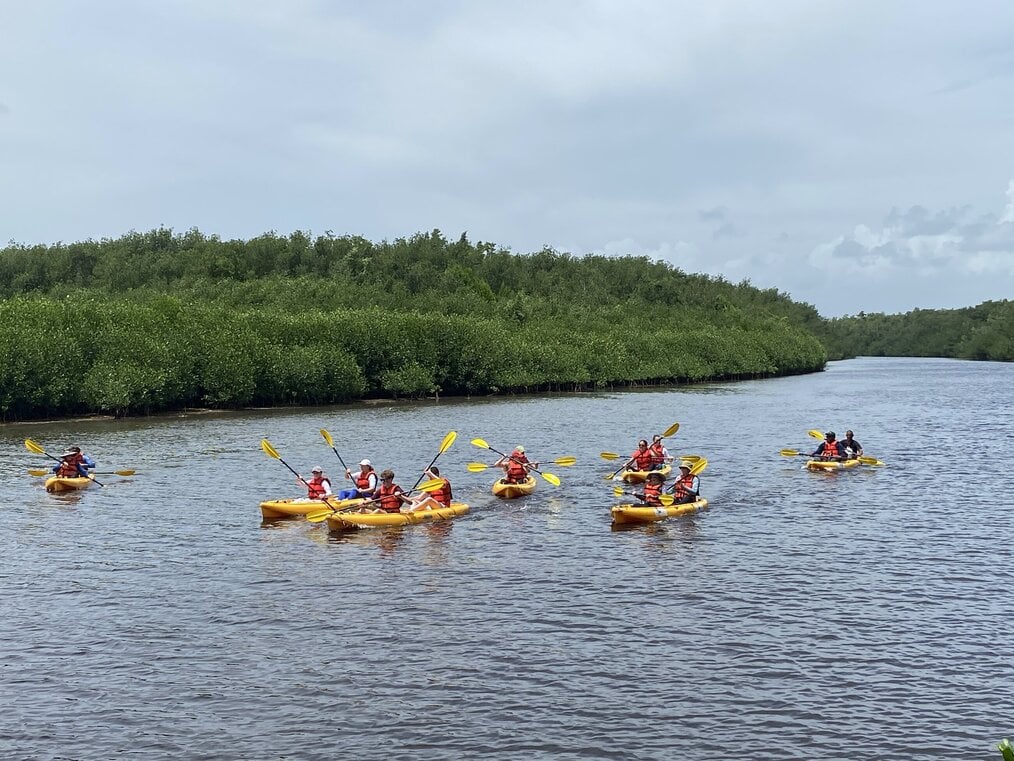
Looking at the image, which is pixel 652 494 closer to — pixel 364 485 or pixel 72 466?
pixel 364 485

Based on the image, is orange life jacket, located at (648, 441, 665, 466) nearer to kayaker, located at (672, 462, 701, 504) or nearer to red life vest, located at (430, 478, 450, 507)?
kayaker, located at (672, 462, 701, 504)

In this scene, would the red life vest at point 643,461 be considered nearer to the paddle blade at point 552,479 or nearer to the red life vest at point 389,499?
the paddle blade at point 552,479

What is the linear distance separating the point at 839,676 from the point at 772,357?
132 m

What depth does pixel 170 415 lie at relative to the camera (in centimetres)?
7012

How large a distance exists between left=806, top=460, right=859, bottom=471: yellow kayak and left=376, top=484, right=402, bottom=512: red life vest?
19.2 metres

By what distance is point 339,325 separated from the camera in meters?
85.3

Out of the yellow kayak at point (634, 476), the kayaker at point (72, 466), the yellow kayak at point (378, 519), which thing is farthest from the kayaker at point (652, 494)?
the kayaker at point (72, 466)

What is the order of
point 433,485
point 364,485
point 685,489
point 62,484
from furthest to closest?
point 62,484 < point 685,489 < point 364,485 < point 433,485

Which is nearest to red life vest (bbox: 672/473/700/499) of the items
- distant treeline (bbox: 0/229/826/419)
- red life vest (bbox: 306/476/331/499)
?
red life vest (bbox: 306/476/331/499)

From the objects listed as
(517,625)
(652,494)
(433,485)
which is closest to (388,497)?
(433,485)

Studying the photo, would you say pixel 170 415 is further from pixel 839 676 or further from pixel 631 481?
pixel 839 676

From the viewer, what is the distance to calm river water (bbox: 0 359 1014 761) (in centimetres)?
1456

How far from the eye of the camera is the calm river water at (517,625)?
14562 millimetres

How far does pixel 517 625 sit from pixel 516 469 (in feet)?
53.3
